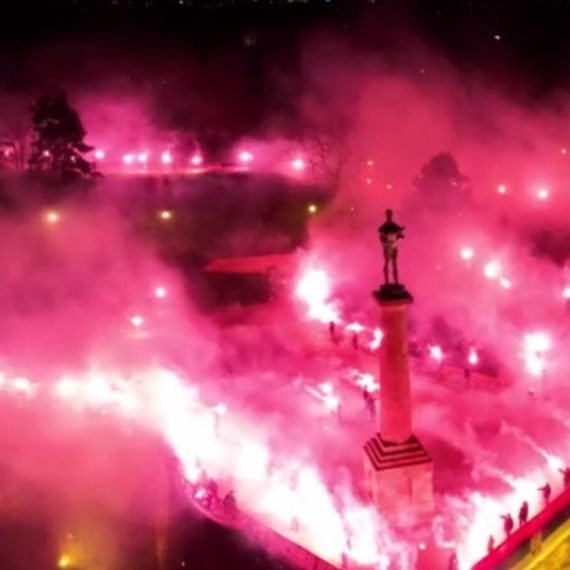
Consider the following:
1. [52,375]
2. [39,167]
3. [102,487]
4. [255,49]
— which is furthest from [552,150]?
[102,487]

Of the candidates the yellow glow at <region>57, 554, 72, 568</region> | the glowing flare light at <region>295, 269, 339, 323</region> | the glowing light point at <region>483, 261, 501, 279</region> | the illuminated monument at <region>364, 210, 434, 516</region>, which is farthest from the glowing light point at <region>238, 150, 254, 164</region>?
the yellow glow at <region>57, 554, 72, 568</region>

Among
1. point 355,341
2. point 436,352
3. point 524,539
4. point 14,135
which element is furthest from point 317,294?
point 14,135

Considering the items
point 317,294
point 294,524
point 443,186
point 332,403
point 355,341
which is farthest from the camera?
point 443,186

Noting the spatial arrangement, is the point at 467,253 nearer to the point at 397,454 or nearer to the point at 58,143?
the point at 397,454

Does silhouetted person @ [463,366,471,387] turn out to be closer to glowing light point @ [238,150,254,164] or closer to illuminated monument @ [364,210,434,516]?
illuminated monument @ [364,210,434,516]

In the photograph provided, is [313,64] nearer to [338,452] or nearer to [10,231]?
[10,231]
